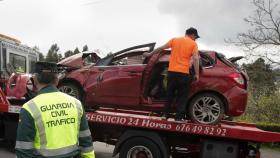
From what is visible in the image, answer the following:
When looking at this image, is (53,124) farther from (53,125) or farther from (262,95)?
(262,95)

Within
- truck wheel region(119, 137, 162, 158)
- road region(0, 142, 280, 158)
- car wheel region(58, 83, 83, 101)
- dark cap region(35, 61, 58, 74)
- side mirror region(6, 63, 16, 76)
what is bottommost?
road region(0, 142, 280, 158)

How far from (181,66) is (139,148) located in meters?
1.54

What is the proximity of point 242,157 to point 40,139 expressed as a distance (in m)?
5.22

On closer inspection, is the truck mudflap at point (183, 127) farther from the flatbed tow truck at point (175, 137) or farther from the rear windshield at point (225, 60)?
the rear windshield at point (225, 60)

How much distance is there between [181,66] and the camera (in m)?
8.08

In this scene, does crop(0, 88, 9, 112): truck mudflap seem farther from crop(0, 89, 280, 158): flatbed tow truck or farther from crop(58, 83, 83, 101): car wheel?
crop(0, 89, 280, 158): flatbed tow truck

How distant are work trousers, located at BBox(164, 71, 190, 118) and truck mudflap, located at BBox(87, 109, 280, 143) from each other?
0.24m

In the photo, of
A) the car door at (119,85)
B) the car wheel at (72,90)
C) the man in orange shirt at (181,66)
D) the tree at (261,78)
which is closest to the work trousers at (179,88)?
the man in orange shirt at (181,66)

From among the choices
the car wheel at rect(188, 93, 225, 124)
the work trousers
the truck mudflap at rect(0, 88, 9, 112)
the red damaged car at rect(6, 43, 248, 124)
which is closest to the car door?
the red damaged car at rect(6, 43, 248, 124)

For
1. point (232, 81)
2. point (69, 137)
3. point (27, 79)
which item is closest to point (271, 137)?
point (232, 81)

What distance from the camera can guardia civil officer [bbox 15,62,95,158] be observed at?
11.4ft

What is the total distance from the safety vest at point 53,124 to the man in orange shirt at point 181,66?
15.0 ft

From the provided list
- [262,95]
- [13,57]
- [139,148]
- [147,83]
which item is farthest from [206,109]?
Result: [262,95]

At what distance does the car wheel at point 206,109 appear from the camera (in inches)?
325
